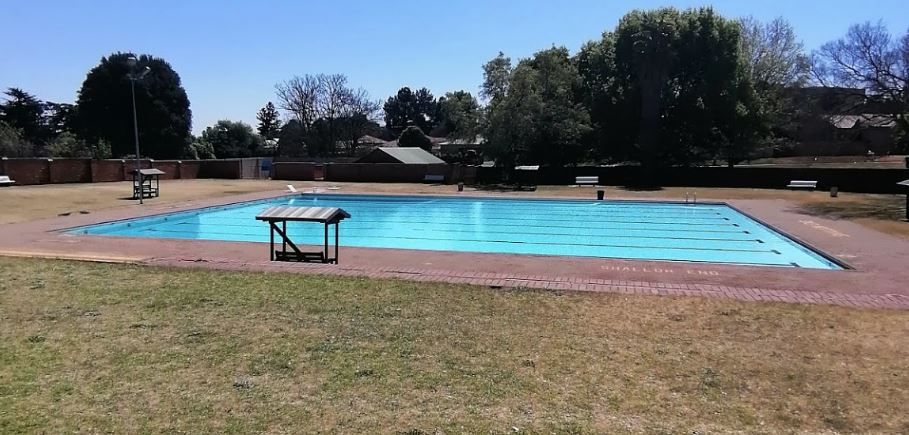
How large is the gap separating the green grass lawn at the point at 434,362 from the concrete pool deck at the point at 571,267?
775 mm

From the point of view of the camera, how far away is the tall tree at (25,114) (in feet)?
175

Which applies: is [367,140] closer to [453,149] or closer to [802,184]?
[453,149]

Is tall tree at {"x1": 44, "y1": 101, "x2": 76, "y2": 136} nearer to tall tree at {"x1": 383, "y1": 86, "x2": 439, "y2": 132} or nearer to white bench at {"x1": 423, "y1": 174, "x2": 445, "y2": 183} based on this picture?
white bench at {"x1": 423, "y1": 174, "x2": 445, "y2": 183}

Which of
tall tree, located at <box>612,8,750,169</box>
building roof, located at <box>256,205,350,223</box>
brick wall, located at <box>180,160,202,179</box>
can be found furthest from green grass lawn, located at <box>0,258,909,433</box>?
brick wall, located at <box>180,160,202,179</box>

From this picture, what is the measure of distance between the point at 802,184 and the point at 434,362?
27.9 meters

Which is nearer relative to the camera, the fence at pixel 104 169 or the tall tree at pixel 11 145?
the fence at pixel 104 169

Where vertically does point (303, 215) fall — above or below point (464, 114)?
below

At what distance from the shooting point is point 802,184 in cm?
2716

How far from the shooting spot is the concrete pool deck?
7.31 meters

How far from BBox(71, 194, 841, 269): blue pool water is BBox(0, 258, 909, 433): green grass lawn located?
571cm

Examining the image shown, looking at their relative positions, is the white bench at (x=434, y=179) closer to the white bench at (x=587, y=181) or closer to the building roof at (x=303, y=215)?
the white bench at (x=587, y=181)

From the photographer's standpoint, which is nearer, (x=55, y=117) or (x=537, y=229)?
(x=537, y=229)

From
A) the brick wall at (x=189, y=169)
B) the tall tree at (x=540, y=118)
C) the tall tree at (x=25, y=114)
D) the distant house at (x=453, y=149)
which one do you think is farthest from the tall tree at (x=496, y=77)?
the tall tree at (x=25, y=114)

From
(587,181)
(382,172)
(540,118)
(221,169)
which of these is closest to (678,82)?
(587,181)
